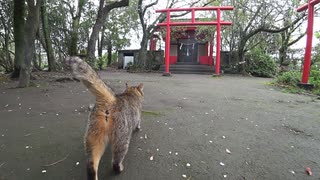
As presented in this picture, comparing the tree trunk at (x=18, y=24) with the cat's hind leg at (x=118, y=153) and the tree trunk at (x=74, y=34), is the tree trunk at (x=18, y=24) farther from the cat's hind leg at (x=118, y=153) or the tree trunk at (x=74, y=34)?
the tree trunk at (x=74, y=34)

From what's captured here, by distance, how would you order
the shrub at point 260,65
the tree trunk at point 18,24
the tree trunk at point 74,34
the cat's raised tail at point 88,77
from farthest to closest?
1. the tree trunk at point 74,34
2. the shrub at point 260,65
3. the tree trunk at point 18,24
4. the cat's raised tail at point 88,77

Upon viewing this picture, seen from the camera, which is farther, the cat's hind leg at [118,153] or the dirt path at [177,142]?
the dirt path at [177,142]

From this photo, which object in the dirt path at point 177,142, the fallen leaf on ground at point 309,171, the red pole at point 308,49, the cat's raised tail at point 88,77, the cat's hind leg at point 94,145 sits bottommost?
the fallen leaf on ground at point 309,171

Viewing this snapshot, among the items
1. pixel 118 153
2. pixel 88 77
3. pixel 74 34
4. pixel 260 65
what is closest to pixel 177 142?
pixel 118 153

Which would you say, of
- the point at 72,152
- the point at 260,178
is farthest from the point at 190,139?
the point at 72,152

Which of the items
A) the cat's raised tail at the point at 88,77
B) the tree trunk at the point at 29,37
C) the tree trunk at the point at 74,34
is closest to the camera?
the cat's raised tail at the point at 88,77

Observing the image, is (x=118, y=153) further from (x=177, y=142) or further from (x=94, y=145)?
(x=177, y=142)

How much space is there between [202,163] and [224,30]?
14.6 m

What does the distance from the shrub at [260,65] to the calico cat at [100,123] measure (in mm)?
14003

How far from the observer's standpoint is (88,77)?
1979 mm

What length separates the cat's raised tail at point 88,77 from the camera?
1.92m

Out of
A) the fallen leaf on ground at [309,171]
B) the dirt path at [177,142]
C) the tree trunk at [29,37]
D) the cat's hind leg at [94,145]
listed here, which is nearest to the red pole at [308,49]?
the dirt path at [177,142]

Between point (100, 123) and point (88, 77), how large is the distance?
0.44m

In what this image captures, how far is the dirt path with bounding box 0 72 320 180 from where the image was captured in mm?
2393
